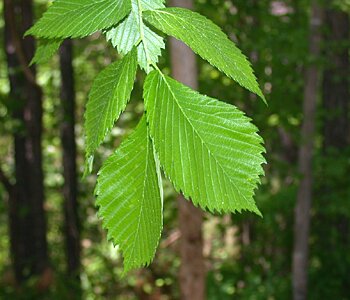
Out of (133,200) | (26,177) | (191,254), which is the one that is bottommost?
(26,177)

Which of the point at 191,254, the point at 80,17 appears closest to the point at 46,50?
the point at 80,17

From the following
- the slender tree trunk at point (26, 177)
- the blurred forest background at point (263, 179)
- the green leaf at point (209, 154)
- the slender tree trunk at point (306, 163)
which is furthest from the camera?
the slender tree trunk at point (26, 177)

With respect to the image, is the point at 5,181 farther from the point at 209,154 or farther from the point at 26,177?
the point at 209,154

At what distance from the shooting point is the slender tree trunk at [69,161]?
149 inches

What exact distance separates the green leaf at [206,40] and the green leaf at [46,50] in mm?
142

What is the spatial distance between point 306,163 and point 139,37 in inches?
116

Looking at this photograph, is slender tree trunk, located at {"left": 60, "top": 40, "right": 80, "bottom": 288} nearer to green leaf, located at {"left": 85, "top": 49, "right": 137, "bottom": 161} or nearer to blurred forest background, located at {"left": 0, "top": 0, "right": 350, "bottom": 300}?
blurred forest background, located at {"left": 0, "top": 0, "right": 350, "bottom": 300}

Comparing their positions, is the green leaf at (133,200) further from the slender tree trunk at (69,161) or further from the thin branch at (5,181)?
the slender tree trunk at (69,161)

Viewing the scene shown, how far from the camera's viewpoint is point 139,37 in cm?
56

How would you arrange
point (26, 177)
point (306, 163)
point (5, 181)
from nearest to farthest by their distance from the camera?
point (306, 163) < point (5, 181) < point (26, 177)

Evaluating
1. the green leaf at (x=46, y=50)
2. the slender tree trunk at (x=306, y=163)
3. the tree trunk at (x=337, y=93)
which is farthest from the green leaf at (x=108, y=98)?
the tree trunk at (x=337, y=93)

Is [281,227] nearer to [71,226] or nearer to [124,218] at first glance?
[71,226]

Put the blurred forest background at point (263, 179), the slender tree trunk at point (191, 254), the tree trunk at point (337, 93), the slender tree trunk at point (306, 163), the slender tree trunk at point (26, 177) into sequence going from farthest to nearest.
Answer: the tree trunk at point (337, 93) < the slender tree trunk at point (26, 177) < the slender tree trunk at point (306, 163) < the blurred forest background at point (263, 179) < the slender tree trunk at point (191, 254)

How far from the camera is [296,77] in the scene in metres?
3.38
